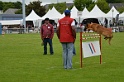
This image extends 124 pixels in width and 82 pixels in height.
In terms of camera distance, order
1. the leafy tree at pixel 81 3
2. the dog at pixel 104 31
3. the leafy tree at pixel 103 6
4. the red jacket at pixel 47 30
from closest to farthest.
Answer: the red jacket at pixel 47 30
the dog at pixel 104 31
the leafy tree at pixel 103 6
the leafy tree at pixel 81 3

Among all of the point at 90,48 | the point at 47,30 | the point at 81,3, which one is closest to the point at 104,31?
the point at 47,30

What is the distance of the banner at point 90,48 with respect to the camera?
13.8 meters

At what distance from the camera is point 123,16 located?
64938 mm

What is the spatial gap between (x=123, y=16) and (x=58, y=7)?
199ft

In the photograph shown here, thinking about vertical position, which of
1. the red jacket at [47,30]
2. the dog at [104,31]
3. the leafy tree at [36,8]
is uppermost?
the leafy tree at [36,8]

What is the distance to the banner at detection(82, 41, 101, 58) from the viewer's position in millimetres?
13797

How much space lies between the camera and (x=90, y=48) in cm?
1409

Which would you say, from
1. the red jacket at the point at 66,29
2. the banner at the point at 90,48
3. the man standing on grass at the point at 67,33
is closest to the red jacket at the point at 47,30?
the banner at the point at 90,48

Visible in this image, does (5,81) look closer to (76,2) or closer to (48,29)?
(48,29)

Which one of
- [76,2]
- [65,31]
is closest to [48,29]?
[65,31]

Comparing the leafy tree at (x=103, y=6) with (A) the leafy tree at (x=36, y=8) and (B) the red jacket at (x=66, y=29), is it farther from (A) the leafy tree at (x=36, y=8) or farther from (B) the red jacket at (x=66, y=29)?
(B) the red jacket at (x=66, y=29)

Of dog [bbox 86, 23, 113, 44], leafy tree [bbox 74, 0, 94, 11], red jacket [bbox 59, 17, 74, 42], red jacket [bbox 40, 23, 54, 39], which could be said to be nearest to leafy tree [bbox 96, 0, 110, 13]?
leafy tree [bbox 74, 0, 94, 11]

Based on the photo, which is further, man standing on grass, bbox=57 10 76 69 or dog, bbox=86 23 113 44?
dog, bbox=86 23 113 44

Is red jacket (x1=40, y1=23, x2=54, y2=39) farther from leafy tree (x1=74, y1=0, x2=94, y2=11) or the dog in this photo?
leafy tree (x1=74, y1=0, x2=94, y2=11)
